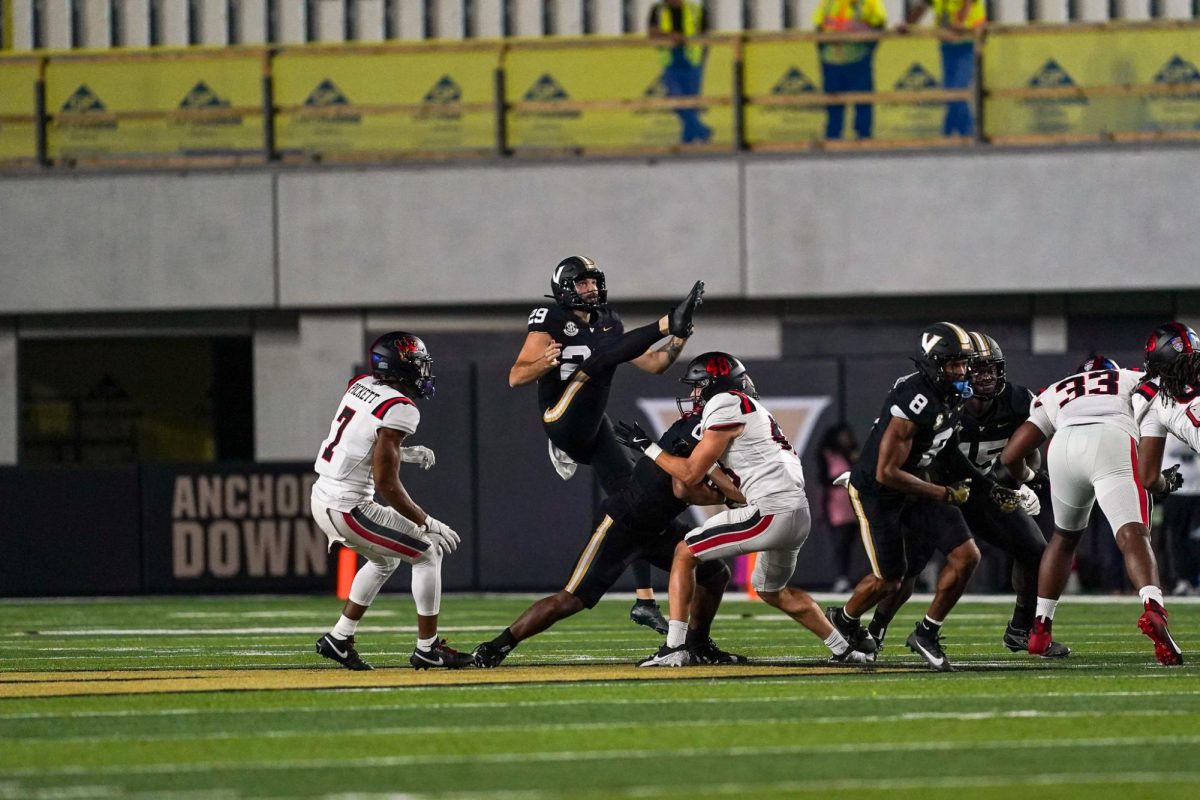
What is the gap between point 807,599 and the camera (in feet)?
33.4

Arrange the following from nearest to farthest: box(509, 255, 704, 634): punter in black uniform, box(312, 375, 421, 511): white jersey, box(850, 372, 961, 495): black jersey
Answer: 1. box(850, 372, 961, 495): black jersey
2. box(312, 375, 421, 511): white jersey
3. box(509, 255, 704, 634): punter in black uniform

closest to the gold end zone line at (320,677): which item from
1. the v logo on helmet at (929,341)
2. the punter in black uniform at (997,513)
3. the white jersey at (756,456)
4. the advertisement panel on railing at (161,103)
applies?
the white jersey at (756,456)

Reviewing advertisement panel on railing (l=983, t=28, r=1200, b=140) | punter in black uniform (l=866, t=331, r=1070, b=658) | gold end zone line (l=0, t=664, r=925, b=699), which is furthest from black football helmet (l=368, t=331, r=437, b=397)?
advertisement panel on railing (l=983, t=28, r=1200, b=140)

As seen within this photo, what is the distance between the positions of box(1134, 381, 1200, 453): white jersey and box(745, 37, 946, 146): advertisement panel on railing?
398 inches

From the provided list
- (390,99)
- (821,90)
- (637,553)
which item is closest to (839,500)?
(821,90)

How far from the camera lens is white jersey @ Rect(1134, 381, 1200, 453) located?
1036 centimetres

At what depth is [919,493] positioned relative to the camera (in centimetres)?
1027

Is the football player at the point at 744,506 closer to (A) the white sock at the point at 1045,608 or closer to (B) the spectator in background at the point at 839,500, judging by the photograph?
(A) the white sock at the point at 1045,608

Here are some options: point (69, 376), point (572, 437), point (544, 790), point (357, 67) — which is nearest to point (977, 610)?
point (572, 437)

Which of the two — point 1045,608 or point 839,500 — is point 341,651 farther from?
point 839,500

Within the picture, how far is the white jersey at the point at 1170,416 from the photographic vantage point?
10.4 meters

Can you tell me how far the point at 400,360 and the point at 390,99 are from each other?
35.8 ft

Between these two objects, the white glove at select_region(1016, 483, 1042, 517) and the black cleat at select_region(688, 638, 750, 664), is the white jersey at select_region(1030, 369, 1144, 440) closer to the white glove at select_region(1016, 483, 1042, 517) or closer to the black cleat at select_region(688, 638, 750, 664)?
the white glove at select_region(1016, 483, 1042, 517)

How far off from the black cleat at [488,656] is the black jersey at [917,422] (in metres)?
2.00
